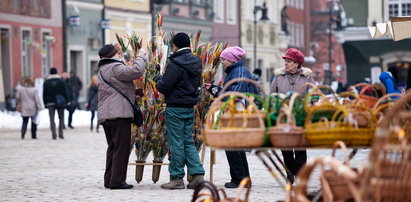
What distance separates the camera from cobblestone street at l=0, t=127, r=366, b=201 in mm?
12484

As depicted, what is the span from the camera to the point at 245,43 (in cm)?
6481

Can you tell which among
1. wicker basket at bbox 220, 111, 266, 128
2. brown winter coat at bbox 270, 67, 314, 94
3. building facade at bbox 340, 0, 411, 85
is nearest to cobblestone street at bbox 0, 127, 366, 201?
brown winter coat at bbox 270, 67, 314, 94

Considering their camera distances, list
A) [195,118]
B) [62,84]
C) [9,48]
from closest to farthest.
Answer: [195,118] → [62,84] → [9,48]

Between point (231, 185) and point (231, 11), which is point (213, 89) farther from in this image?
point (231, 11)

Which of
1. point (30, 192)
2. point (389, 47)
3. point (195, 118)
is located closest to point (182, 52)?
point (195, 118)

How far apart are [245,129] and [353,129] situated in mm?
736

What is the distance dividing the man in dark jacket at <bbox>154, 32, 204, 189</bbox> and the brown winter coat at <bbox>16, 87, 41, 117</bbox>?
14.2 m

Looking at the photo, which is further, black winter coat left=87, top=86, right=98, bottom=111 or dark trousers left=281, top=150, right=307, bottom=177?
black winter coat left=87, top=86, right=98, bottom=111

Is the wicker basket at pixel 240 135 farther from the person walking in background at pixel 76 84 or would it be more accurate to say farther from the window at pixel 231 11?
the window at pixel 231 11

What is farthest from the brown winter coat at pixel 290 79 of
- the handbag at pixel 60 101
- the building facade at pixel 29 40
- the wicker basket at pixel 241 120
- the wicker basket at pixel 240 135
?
the building facade at pixel 29 40

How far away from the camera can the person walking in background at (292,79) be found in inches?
498

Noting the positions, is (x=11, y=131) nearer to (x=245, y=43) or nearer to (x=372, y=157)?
(x=372, y=157)

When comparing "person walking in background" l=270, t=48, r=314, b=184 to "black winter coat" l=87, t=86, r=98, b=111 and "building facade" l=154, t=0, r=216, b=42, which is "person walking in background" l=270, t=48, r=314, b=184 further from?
"building facade" l=154, t=0, r=216, b=42

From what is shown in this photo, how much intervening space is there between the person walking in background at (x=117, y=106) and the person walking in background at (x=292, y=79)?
153cm
